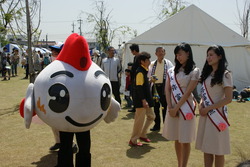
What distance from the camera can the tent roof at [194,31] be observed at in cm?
1109

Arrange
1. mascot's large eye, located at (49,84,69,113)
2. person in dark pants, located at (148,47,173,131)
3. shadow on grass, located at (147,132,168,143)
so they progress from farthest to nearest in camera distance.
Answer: person in dark pants, located at (148,47,173,131) < shadow on grass, located at (147,132,168,143) < mascot's large eye, located at (49,84,69,113)

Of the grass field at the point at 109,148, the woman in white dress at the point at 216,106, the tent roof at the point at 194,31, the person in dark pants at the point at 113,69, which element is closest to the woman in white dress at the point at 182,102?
the woman in white dress at the point at 216,106

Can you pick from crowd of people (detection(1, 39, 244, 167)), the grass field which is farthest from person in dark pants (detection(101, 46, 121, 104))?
crowd of people (detection(1, 39, 244, 167))

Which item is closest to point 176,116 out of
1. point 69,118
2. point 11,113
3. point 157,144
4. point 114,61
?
point 69,118

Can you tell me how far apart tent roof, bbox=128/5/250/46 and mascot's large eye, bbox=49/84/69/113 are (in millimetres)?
8328

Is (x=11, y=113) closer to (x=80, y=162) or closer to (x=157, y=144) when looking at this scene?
(x=157, y=144)

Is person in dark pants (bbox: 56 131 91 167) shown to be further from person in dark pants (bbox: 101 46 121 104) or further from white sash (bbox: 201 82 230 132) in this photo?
person in dark pants (bbox: 101 46 121 104)

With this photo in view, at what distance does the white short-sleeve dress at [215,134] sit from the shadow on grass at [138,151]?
152 cm

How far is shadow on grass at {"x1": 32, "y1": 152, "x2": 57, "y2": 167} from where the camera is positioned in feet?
13.5

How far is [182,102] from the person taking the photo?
350 cm

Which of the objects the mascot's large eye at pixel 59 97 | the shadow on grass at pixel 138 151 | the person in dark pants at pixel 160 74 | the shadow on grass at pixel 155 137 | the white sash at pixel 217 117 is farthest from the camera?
the person in dark pants at pixel 160 74

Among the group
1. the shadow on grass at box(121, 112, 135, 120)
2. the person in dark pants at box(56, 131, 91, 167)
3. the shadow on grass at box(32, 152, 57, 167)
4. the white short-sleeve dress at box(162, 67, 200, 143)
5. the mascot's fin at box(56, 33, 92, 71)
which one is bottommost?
the shadow on grass at box(32, 152, 57, 167)

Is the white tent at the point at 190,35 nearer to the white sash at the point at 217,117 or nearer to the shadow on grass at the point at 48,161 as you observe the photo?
the shadow on grass at the point at 48,161

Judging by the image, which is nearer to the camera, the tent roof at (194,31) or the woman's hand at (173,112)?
the woman's hand at (173,112)
